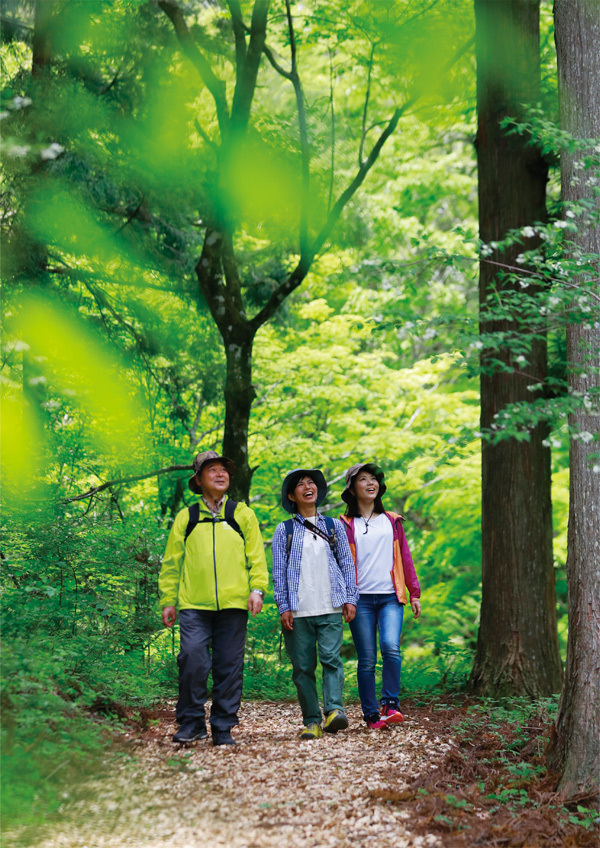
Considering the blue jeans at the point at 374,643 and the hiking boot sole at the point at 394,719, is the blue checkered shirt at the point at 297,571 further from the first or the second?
the hiking boot sole at the point at 394,719

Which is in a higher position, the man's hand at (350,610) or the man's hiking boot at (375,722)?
the man's hand at (350,610)

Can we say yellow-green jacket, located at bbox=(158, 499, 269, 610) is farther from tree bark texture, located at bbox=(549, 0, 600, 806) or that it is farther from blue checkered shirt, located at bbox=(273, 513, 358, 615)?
tree bark texture, located at bbox=(549, 0, 600, 806)

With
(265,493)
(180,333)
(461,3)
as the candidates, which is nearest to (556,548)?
(265,493)

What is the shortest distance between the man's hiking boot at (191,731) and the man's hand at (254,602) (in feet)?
2.34

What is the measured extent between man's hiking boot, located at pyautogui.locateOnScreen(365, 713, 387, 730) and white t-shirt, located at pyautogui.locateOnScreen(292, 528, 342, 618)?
831mm

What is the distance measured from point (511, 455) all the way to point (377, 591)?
1717 millimetres

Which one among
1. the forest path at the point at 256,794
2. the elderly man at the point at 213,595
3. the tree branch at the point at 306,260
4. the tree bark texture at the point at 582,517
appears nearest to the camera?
the forest path at the point at 256,794

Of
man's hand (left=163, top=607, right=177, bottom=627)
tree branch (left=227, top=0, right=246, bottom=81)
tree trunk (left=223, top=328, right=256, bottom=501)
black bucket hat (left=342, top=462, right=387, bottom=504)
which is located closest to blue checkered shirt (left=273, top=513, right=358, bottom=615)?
black bucket hat (left=342, top=462, right=387, bottom=504)

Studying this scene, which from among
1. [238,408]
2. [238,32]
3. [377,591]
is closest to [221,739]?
[377,591]

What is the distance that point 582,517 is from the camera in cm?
415

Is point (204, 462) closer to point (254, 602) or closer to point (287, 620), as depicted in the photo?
point (254, 602)

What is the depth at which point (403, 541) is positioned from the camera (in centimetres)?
576

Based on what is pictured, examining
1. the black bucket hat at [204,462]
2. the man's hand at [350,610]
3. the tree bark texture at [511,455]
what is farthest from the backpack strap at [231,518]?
the tree bark texture at [511,455]

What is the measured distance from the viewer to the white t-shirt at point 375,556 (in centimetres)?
555
